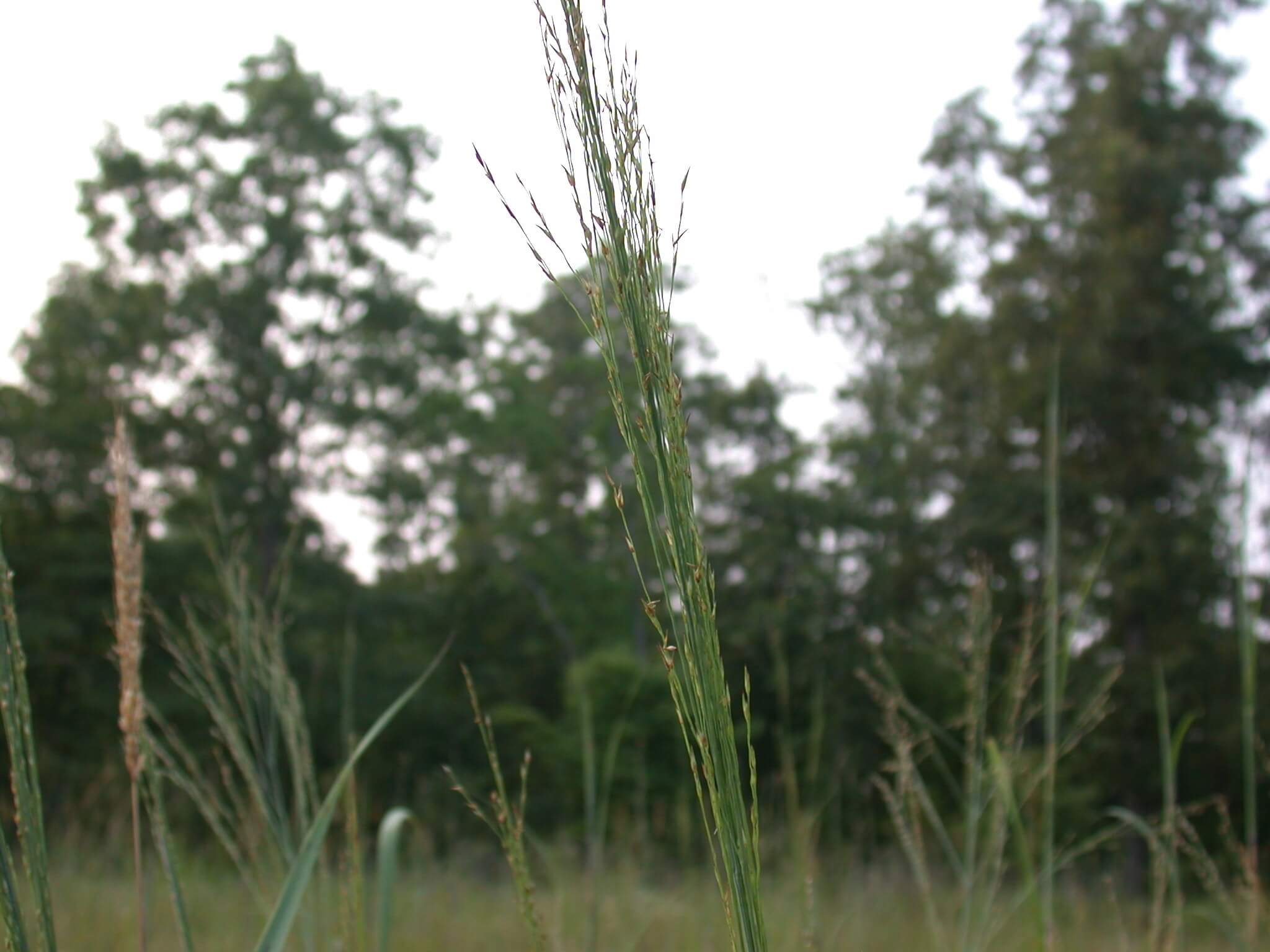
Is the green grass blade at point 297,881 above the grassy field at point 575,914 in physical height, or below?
above

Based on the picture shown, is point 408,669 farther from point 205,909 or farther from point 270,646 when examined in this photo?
point 270,646

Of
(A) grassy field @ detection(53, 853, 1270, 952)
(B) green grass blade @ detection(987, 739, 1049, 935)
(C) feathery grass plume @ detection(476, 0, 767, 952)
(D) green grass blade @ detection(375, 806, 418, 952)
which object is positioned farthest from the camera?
(A) grassy field @ detection(53, 853, 1270, 952)

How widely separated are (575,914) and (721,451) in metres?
21.8

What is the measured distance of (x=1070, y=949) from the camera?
3.70 m

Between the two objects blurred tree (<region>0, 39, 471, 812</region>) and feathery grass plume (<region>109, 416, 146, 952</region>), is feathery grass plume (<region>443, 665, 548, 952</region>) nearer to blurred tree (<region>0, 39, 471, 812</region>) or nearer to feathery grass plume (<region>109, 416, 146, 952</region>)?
feathery grass plume (<region>109, 416, 146, 952</region>)

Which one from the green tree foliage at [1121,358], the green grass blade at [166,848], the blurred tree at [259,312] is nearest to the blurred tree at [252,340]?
the blurred tree at [259,312]

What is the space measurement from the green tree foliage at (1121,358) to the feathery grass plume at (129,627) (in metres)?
15.2

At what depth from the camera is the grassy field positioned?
359cm

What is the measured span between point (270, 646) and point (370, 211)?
21360 millimetres

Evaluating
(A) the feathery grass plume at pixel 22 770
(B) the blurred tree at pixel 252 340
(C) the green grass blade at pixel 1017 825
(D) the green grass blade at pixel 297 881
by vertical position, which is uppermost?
(B) the blurred tree at pixel 252 340

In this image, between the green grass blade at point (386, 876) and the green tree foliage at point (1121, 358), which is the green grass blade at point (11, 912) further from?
the green tree foliage at point (1121, 358)

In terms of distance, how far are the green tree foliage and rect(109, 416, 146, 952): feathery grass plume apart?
1523cm

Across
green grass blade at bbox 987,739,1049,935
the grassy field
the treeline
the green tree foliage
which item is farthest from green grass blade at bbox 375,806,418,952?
the green tree foliage

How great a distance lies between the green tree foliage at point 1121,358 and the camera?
15945mm
